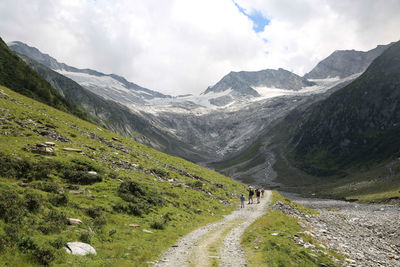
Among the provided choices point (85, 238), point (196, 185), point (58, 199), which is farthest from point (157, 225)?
point (196, 185)

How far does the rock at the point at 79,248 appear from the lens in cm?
1294

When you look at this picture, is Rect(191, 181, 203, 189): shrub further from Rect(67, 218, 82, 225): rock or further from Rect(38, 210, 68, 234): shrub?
Rect(38, 210, 68, 234): shrub

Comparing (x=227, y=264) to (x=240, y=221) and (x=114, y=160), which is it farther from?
(x=114, y=160)

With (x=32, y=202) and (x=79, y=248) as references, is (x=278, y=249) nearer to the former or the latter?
(x=79, y=248)

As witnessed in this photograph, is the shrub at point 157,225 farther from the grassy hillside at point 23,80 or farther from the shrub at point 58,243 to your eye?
the grassy hillside at point 23,80

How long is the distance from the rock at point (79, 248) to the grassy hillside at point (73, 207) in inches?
18.5

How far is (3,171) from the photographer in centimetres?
1905

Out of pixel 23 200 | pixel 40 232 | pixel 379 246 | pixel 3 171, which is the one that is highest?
pixel 3 171

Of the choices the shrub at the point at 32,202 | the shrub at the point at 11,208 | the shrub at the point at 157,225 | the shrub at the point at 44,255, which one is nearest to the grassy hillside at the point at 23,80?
the shrub at the point at 32,202

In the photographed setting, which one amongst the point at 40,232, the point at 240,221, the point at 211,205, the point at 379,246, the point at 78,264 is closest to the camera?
the point at 78,264

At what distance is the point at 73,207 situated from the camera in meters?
18.5

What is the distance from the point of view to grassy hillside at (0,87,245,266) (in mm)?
12359

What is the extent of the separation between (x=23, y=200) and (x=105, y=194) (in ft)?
31.0

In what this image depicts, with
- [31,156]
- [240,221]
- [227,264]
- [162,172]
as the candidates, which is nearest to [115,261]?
[227,264]
